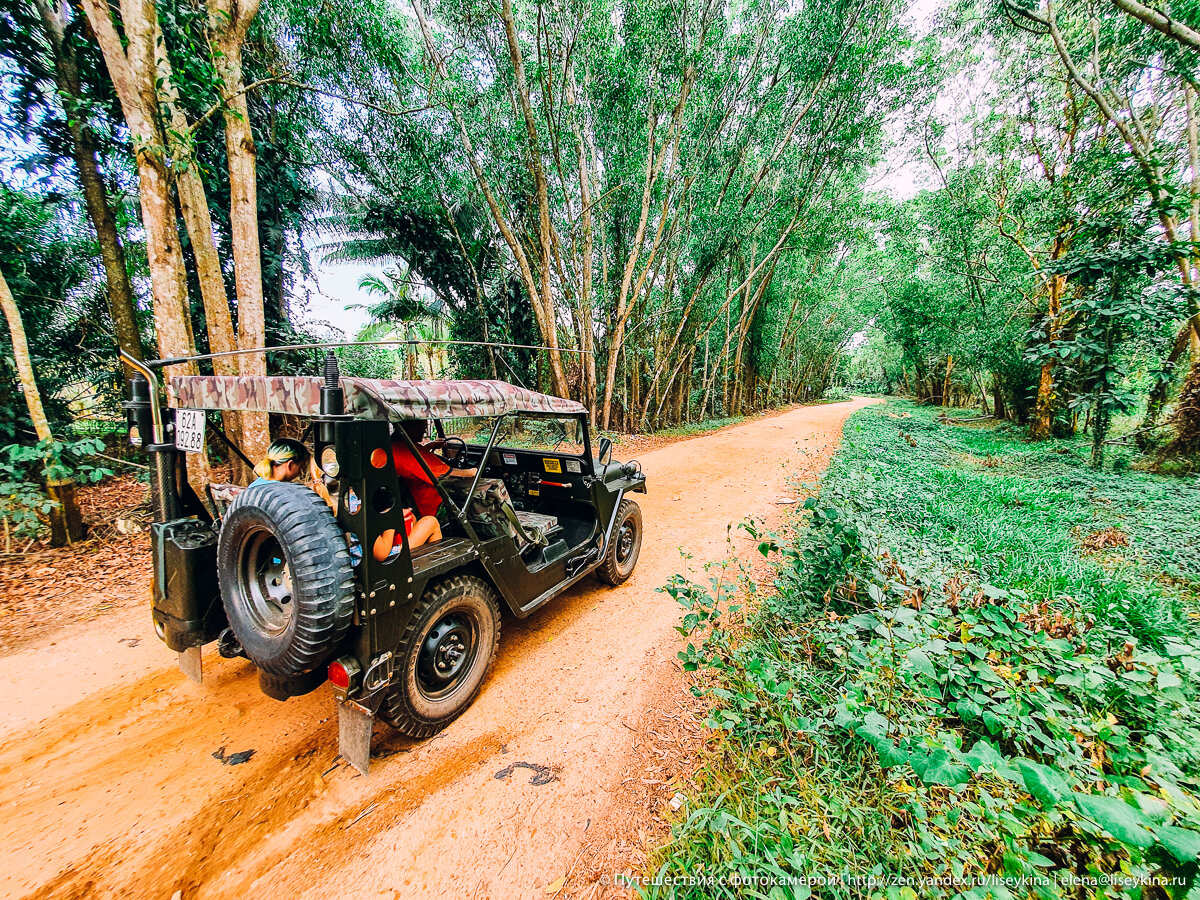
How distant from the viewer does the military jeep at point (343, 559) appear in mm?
2029

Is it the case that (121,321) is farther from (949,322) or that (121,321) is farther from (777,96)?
(949,322)

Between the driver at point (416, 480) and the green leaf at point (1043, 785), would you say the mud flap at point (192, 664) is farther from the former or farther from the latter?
the green leaf at point (1043, 785)

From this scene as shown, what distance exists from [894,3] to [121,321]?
1732 cm

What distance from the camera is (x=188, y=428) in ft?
8.26

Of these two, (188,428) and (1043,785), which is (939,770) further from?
(188,428)

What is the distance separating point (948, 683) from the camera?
2.23 metres

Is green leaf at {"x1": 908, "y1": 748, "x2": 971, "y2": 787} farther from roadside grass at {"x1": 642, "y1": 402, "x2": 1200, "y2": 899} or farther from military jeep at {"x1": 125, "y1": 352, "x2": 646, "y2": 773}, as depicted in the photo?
military jeep at {"x1": 125, "y1": 352, "x2": 646, "y2": 773}

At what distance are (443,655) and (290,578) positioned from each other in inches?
42.7

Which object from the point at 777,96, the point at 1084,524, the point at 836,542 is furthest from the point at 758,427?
the point at 836,542

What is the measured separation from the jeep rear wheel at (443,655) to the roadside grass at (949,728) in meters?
1.48

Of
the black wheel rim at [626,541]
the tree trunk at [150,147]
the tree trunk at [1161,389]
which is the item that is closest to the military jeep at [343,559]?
the black wheel rim at [626,541]

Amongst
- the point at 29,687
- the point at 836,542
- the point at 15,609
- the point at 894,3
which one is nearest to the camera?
the point at 29,687

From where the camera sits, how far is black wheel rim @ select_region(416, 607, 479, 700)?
101 inches

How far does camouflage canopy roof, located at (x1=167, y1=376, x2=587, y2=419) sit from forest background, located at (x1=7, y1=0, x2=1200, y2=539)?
1.83 meters
